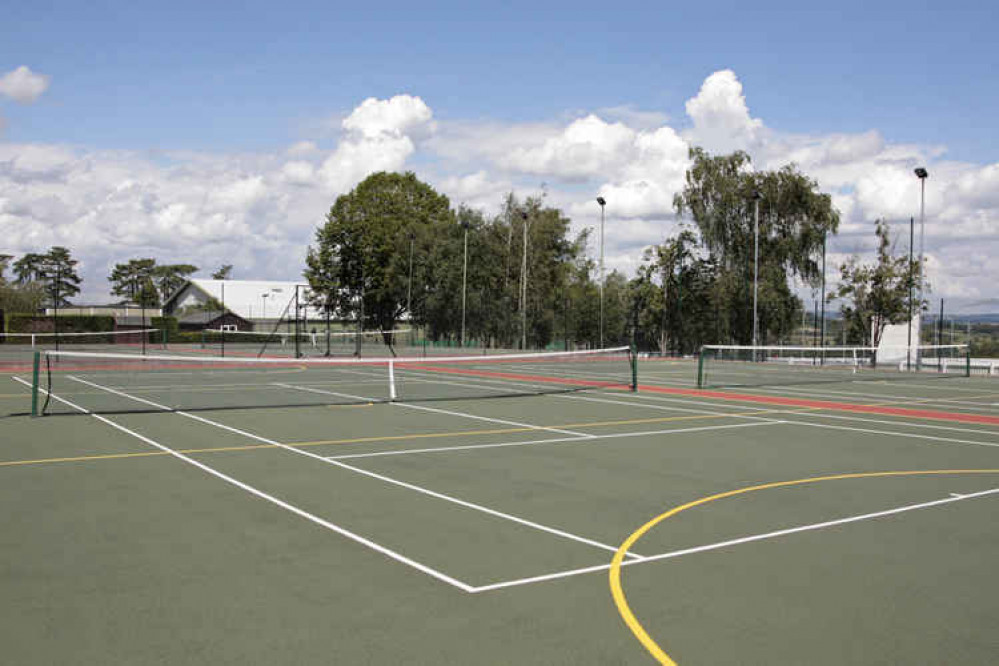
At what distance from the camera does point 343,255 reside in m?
81.1

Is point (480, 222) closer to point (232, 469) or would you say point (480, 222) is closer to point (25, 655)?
point (232, 469)

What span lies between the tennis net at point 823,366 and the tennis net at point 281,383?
4.56 metres

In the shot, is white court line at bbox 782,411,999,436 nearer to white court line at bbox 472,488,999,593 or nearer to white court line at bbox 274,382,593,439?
white court line at bbox 274,382,593,439

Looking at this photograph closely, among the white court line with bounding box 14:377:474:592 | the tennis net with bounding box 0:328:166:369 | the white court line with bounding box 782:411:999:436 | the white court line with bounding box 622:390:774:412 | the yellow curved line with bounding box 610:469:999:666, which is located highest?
the tennis net with bounding box 0:328:166:369

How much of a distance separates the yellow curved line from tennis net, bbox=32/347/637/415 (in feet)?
33.7

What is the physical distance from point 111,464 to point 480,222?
65663 mm

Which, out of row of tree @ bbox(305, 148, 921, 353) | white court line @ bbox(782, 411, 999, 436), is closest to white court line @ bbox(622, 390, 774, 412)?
white court line @ bbox(782, 411, 999, 436)

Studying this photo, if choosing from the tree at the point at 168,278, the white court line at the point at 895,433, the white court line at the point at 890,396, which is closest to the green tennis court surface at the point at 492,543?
the white court line at the point at 895,433

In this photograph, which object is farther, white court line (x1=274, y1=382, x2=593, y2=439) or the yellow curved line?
white court line (x1=274, y1=382, x2=593, y2=439)

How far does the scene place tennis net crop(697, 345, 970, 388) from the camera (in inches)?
1288

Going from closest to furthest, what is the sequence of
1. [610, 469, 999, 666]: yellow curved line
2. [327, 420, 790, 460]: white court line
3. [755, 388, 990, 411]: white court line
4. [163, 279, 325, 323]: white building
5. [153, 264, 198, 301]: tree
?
[610, 469, 999, 666]: yellow curved line < [327, 420, 790, 460]: white court line < [755, 388, 990, 411]: white court line < [163, 279, 325, 323]: white building < [153, 264, 198, 301]: tree

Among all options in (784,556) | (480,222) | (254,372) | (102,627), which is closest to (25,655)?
(102,627)

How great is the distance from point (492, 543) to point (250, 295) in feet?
330

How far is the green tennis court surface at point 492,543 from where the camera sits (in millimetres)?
5379
